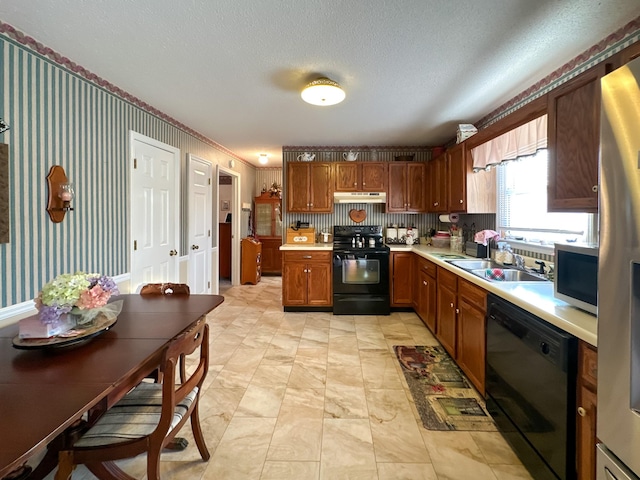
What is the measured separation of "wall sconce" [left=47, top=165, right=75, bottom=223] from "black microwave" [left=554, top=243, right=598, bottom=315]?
2971 mm

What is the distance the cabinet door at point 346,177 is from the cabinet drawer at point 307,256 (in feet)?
3.27

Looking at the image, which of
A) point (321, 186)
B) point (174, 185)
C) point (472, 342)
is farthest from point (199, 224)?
point (472, 342)

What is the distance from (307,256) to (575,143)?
3.00 meters

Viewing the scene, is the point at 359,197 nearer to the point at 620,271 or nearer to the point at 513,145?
the point at 513,145

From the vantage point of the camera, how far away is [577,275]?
4.68ft

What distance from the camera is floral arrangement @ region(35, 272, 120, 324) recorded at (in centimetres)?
126

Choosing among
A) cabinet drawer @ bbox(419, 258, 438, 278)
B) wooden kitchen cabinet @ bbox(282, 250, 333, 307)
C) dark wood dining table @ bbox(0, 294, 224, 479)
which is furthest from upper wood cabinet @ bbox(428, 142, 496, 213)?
dark wood dining table @ bbox(0, 294, 224, 479)

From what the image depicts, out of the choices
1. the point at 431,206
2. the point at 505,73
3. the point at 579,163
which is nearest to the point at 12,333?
the point at 579,163

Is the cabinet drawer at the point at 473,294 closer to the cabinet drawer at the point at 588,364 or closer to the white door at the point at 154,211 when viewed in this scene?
the cabinet drawer at the point at 588,364

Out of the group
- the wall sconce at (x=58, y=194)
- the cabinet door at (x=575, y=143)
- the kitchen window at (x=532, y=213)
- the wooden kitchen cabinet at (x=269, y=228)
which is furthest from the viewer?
the wooden kitchen cabinet at (x=269, y=228)

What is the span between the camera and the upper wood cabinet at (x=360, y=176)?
4402 millimetres

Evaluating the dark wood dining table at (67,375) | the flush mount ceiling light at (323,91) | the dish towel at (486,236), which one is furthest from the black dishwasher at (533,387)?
the flush mount ceiling light at (323,91)

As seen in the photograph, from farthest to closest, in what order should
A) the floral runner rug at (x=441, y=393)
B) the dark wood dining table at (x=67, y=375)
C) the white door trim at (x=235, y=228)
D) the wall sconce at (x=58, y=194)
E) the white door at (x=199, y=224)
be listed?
the white door trim at (x=235, y=228) < the white door at (x=199, y=224) < the wall sconce at (x=58, y=194) < the floral runner rug at (x=441, y=393) < the dark wood dining table at (x=67, y=375)

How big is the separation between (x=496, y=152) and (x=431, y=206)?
149 cm
